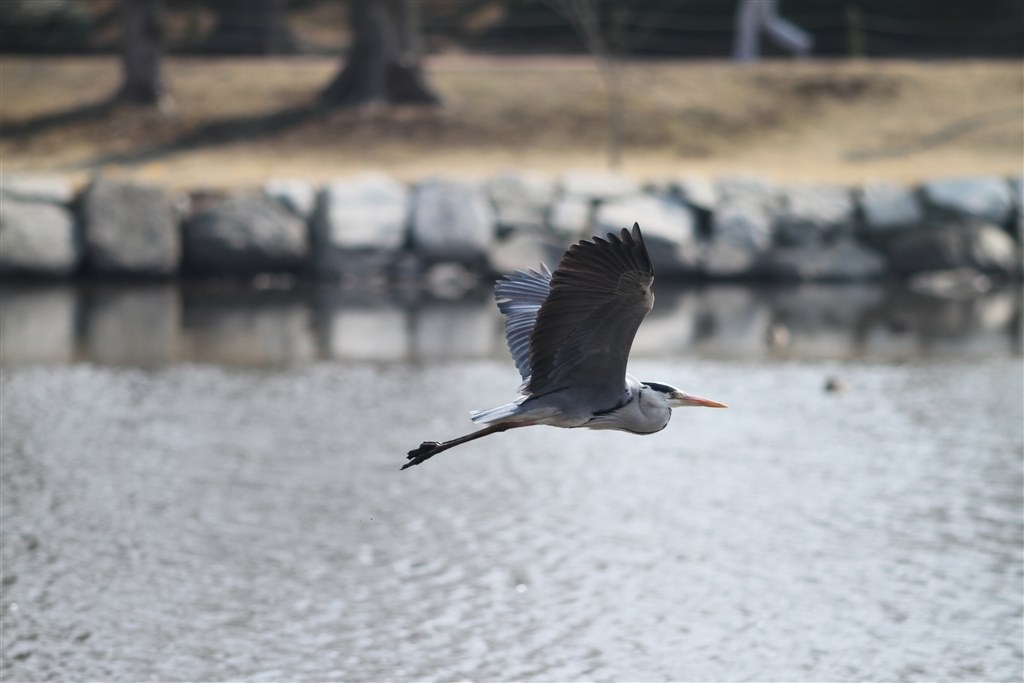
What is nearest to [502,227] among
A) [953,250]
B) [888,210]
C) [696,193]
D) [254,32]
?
[696,193]

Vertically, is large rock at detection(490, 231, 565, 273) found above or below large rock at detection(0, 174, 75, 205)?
below

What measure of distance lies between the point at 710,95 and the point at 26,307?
12.3 m

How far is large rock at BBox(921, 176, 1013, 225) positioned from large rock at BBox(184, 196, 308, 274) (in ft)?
27.9

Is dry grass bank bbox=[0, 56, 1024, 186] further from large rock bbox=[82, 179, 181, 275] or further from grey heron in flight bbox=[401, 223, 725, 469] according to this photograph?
grey heron in flight bbox=[401, 223, 725, 469]

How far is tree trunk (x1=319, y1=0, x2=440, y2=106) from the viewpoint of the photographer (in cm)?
2394

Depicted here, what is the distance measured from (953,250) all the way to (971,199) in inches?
28.6

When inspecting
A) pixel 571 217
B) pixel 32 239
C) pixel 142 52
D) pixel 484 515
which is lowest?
pixel 484 515

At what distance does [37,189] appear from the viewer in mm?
17969

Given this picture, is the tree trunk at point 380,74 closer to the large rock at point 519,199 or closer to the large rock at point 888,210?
the large rock at point 519,199

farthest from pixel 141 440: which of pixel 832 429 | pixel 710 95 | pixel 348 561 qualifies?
pixel 710 95

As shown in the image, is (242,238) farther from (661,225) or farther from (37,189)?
(661,225)

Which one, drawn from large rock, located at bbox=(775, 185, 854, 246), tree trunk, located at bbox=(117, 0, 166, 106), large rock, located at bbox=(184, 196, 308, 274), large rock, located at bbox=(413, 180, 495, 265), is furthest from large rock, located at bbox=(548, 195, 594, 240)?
tree trunk, located at bbox=(117, 0, 166, 106)

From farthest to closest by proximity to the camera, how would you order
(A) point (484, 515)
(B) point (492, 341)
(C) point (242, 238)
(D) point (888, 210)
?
1. (D) point (888, 210)
2. (C) point (242, 238)
3. (B) point (492, 341)
4. (A) point (484, 515)

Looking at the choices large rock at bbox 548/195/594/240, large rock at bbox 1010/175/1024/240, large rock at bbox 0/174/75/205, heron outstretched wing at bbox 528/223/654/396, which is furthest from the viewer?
large rock at bbox 1010/175/1024/240
